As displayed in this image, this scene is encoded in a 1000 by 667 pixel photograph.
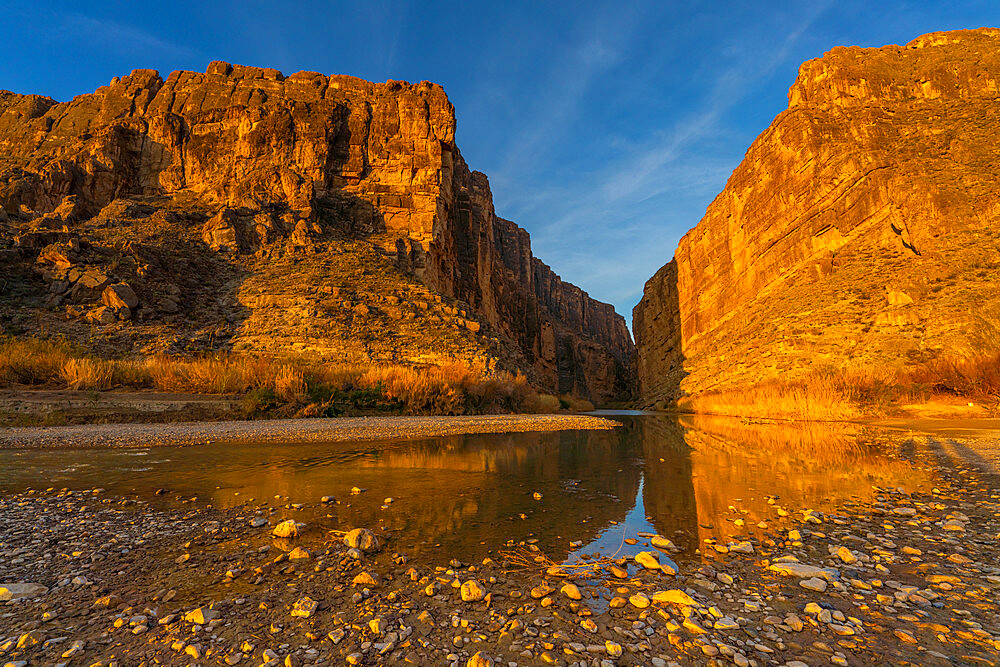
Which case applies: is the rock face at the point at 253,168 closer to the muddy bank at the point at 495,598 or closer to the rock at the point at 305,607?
the muddy bank at the point at 495,598

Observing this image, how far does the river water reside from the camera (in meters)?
4.08

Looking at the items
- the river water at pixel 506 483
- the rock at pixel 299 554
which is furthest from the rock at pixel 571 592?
the rock at pixel 299 554

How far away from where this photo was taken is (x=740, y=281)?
38.0m

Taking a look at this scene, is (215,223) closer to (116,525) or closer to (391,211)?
(391,211)

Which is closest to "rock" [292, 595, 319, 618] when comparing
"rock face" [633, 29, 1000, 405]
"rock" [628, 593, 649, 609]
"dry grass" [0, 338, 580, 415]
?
"rock" [628, 593, 649, 609]

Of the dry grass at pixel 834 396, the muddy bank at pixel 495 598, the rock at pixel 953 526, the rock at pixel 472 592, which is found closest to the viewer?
the muddy bank at pixel 495 598

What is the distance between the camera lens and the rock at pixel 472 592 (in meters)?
2.67

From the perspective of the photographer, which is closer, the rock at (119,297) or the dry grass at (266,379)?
the dry grass at (266,379)

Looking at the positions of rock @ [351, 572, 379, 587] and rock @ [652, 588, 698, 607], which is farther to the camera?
rock @ [351, 572, 379, 587]

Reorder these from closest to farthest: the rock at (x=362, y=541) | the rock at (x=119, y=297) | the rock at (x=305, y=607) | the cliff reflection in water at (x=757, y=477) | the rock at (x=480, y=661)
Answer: the rock at (x=480, y=661) < the rock at (x=305, y=607) < the rock at (x=362, y=541) < the cliff reflection in water at (x=757, y=477) < the rock at (x=119, y=297)

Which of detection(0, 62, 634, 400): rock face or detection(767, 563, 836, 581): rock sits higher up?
detection(0, 62, 634, 400): rock face

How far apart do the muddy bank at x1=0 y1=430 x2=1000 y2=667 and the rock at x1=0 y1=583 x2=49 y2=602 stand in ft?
0.06

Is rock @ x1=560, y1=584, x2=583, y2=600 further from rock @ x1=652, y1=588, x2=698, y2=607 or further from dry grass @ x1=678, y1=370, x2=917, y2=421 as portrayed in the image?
dry grass @ x1=678, y1=370, x2=917, y2=421

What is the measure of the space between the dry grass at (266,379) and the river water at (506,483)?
23.8ft
